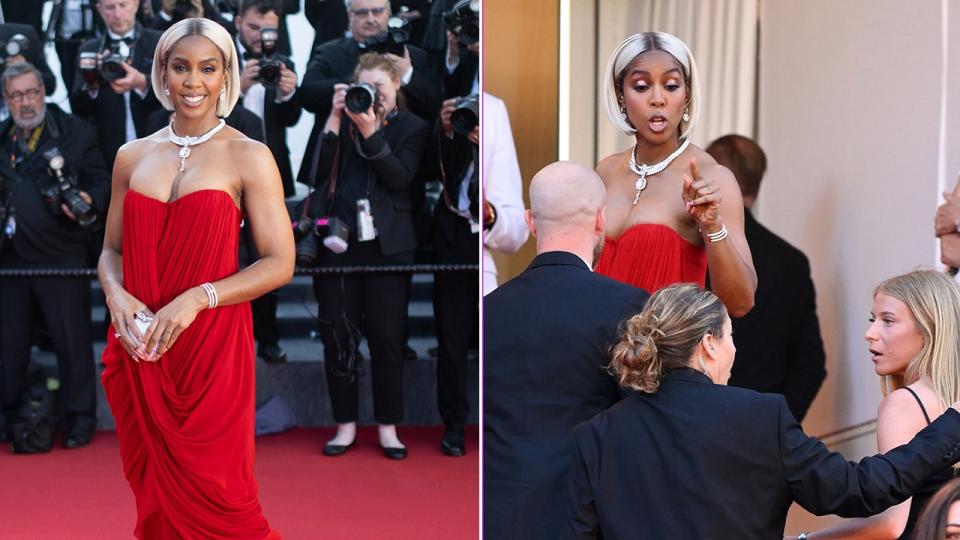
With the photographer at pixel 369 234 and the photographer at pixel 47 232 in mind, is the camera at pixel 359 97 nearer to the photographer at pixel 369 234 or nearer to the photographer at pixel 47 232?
the photographer at pixel 369 234

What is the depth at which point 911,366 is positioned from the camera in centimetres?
296

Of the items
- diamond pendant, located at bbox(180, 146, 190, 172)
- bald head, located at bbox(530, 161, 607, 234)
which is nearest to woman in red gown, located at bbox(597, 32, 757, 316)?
bald head, located at bbox(530, 161, 607, 234)

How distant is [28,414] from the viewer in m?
3.81

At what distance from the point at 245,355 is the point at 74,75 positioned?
3.43 feet

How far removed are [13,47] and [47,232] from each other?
56cm

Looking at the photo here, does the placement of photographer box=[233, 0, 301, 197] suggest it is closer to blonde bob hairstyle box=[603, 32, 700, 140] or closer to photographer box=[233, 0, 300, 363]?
photographer box=[233, 0, 300, 363]

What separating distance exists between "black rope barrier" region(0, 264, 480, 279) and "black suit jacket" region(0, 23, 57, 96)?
53 centimetres

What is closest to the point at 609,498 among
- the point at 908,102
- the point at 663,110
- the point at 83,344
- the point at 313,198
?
the point at 663,110

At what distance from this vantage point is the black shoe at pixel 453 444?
3824 millimetres

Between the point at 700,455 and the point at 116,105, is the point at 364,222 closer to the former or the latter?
the point at 116,105

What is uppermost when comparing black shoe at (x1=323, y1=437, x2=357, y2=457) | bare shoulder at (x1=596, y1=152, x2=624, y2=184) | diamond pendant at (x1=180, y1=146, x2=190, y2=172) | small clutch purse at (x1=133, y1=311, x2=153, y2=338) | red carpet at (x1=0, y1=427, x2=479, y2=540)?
diamond pendant at (x1=180, y1=146, x2=190, y2=172)

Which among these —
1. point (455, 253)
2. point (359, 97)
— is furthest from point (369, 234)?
point (359, 97)

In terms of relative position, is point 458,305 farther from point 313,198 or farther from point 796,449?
point 796,449

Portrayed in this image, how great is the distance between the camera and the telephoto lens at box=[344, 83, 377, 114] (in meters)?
3.65
